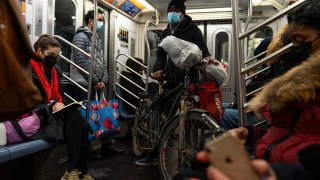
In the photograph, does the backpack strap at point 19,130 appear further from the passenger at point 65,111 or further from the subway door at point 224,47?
the subway door at point 224,47

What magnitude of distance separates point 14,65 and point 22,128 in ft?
5.88

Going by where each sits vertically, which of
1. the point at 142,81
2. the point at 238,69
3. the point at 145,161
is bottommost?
the point at 145,161

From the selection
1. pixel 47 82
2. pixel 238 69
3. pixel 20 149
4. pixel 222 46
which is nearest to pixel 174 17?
pixel 47 82

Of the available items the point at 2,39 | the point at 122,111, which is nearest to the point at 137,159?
the point at 122,111

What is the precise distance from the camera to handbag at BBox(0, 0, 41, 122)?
99 centimetres

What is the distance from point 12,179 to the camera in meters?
2.86

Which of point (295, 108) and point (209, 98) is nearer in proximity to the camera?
point (295, 108)

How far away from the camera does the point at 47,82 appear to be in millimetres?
3055

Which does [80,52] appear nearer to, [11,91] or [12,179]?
[12,179]

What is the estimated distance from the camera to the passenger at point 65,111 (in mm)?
2885

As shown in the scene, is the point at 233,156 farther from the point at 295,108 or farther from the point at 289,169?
the point at 295,108

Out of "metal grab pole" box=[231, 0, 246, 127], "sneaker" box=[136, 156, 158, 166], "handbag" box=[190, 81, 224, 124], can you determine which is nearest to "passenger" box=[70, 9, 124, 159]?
"sneaker" box=[136, 156, 158, 166]

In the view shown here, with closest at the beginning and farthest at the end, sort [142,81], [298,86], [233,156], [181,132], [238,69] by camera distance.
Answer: [233,156]
[298,86]
[238,69]
[181,132]
[142,81]

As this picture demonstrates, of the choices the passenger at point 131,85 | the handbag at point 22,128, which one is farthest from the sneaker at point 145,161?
the passenger at point 131,85
